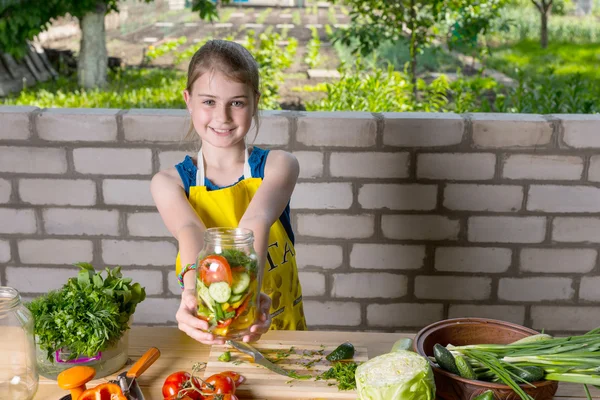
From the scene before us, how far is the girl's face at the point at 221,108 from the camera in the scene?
7.68ft

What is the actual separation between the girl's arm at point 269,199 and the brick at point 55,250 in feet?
5.18

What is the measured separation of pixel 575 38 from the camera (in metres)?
14.9

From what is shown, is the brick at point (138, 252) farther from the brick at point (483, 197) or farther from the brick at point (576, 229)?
the brick at point (576, 229)

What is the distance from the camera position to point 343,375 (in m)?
1.88

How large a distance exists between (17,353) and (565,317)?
296 cm

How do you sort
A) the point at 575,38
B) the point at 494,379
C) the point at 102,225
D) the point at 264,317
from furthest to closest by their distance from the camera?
the point at 575,38 → the point at 102,225 → the point at 264,317 → the point at 494,379

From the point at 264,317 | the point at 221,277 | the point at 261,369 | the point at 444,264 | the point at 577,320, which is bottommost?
the point at 577,320

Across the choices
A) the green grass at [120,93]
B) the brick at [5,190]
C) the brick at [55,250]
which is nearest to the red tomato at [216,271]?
the brick at [55,250]

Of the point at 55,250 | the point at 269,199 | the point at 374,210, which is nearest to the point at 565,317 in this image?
the point at 374,210

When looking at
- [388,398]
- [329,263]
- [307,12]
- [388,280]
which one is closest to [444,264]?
[388,280]

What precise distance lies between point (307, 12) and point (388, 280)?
12.7 m

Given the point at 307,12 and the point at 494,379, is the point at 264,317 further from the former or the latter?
the point at 307,12

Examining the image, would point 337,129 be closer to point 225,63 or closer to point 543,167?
point 543,167

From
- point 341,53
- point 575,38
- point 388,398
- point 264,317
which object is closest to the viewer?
point 388,398
